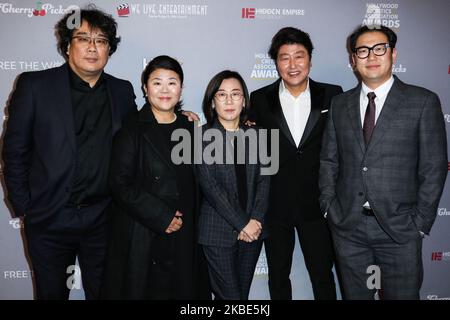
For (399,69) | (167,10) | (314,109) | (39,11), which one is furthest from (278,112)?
(39,11)

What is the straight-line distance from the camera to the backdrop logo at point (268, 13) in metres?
3.12

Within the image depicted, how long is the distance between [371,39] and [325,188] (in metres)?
0.97

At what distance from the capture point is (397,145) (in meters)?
2.18

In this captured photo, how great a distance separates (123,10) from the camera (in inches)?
119

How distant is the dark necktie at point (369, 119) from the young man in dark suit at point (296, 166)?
40cm

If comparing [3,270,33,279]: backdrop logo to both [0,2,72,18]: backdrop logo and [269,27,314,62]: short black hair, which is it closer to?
[0,2,72,18]: backdrop logo

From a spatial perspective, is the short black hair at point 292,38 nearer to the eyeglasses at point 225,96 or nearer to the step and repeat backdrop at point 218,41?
the step and repeat backdrop at point 218,41

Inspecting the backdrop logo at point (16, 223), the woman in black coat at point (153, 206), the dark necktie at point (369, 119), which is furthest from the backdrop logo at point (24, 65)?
the dark necktie at point (369, 119)

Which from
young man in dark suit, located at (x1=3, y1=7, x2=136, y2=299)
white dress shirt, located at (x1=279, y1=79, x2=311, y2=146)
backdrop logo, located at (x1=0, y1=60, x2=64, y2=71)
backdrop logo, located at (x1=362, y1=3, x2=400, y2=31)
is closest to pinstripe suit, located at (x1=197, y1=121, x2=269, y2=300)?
white dress shirt, located at (x1=279, y1=79, x2=311, y2=146)

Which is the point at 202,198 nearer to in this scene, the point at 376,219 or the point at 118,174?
the point at 118,174

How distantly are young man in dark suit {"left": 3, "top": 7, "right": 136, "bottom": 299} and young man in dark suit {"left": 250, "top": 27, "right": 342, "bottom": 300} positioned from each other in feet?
3.72

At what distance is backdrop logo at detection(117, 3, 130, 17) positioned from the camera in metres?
3.01

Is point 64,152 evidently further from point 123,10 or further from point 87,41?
point 123,10

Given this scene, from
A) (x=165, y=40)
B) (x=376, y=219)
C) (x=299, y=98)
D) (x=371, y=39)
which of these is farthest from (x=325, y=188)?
(x=165, y=40)
